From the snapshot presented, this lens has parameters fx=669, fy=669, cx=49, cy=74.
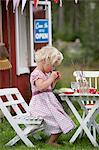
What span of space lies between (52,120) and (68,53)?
65.1ft

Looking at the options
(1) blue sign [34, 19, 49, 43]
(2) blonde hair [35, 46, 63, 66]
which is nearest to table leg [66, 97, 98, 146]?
(2) blonde hair [35, 46, 63, 66]

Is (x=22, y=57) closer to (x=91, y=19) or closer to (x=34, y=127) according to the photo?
(x=34, y=127)

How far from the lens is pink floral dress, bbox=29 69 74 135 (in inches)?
317

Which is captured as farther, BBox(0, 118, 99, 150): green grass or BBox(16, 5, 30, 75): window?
BBox(16, 5, 30, 75): window

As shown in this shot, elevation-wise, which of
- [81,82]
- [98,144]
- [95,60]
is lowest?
[95,60]

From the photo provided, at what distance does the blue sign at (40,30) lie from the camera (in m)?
11.2

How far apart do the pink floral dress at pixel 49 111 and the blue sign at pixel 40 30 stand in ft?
10.4

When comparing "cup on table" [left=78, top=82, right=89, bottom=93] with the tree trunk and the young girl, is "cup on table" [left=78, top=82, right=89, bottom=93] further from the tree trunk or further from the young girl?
the tree trunk

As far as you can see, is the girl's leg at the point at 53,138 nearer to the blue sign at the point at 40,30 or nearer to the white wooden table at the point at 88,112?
the white wooden table at the point at 88,112

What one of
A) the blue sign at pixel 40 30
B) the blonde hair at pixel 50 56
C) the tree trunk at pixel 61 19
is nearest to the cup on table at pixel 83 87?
the blonde hair at pixel 50 56

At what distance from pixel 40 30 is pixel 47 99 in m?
3.30

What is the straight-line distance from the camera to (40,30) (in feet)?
36.8

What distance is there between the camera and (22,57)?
11156 millimetres

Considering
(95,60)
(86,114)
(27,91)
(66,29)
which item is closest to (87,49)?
(95,60)
